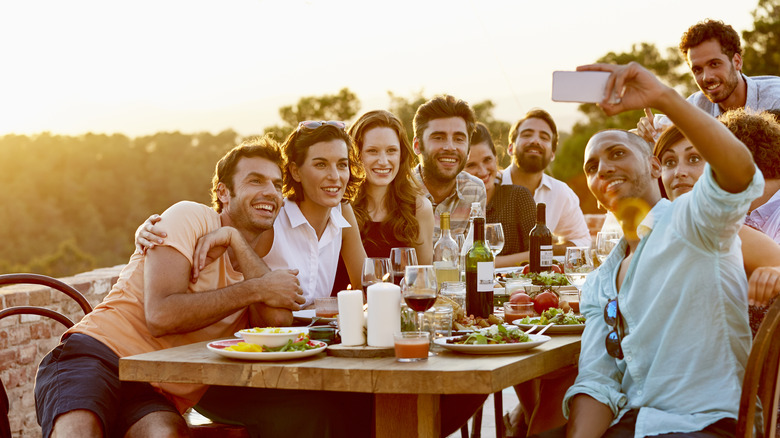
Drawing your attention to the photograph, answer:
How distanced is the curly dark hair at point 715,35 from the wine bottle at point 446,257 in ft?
8.30

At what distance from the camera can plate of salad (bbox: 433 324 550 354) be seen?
7.45ft

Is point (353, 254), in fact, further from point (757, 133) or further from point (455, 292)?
point (757, 133)

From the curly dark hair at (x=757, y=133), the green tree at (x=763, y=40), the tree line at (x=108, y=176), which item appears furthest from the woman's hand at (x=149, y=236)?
the green tree at (x=763, y=40)

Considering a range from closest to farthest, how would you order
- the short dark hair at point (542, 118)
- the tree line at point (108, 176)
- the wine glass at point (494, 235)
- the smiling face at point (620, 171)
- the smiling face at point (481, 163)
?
the smiling face at point (620, 171), the wine glass at point (494, 235), the smiling face at point (481, 163), the short dark hair at point (542, 118), the tree line at point (108, 176)

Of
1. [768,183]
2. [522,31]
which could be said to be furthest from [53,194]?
[768,183]

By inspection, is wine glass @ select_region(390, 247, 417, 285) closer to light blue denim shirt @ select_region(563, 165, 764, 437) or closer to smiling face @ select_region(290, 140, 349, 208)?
light blue denim shirt @ select_region(563, 165, 764, 437)

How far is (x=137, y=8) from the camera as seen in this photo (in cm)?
1681

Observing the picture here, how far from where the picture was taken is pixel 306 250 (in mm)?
3713

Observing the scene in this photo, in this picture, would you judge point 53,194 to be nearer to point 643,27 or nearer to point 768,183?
point 643,27

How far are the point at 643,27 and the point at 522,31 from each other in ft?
19.4

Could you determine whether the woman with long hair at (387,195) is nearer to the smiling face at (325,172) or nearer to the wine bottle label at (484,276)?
the smiling face at (325,172)

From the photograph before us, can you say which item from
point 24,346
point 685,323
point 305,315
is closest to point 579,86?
point 685,323

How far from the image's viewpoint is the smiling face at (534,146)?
613 centimetres

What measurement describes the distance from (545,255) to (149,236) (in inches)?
74.6
